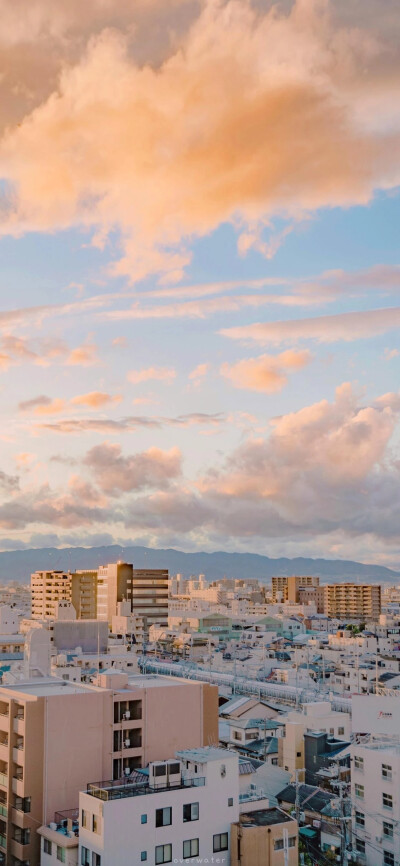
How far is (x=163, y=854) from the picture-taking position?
17.0 m

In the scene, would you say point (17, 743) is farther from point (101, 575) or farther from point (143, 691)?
point (101, 575)

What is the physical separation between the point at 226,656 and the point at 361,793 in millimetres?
46155

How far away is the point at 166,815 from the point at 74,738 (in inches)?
150

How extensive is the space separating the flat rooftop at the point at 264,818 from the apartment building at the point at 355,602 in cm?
10348

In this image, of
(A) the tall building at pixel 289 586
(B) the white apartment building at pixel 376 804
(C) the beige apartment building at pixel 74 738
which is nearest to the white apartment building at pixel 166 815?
(C) the beige apartment building at pixel 74 738

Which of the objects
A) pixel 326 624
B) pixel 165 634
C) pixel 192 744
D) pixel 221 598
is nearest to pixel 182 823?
pixel 192 744

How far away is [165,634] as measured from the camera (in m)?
74.4

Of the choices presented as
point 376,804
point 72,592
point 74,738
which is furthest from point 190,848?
point 72,592

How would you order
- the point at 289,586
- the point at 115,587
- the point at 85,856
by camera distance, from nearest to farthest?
the point at 85,856 < the point at 115,587 < the point at 289,586

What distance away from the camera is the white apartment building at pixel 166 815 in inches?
648

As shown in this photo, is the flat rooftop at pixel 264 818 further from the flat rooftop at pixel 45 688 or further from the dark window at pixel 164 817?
the flat rooftop at pixel 45 688

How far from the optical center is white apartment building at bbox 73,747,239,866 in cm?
1645

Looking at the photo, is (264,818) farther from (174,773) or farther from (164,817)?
(164,817)

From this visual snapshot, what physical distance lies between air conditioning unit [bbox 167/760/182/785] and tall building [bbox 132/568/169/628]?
210 ft
